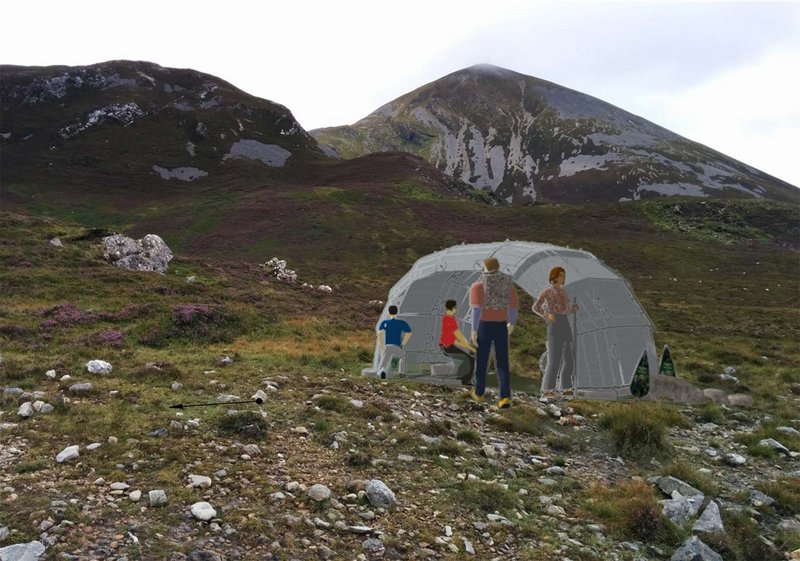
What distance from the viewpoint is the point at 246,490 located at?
691 cm

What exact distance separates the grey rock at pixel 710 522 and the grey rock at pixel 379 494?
4.46 metres

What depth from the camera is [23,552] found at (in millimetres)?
Result: 5039

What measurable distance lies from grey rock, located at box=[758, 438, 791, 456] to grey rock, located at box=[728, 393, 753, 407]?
4.40m

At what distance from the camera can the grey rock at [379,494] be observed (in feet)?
23.0

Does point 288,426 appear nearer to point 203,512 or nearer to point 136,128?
point 203,512

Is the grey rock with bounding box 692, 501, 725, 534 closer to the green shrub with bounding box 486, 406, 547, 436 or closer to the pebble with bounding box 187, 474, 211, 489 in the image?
the green shrub with bounding box 486, 406, 547, 436

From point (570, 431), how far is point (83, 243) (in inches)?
1295

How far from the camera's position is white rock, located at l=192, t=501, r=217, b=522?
6109 millimetres

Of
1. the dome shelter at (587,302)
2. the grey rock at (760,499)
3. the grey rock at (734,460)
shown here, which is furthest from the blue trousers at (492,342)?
the grey rock at (734,460)

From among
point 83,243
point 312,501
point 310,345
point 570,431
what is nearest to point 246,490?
point 312,501

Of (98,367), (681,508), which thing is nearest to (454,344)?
(681,508)

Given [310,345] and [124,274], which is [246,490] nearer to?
[310,345]

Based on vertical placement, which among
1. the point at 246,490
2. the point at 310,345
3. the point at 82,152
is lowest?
the point at 310,345

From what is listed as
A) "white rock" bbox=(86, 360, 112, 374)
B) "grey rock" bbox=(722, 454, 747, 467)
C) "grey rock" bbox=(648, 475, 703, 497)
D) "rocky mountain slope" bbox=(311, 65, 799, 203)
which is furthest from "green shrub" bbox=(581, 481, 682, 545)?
"rocky mountain slope" bbox=(311, 65, 799, 203)
